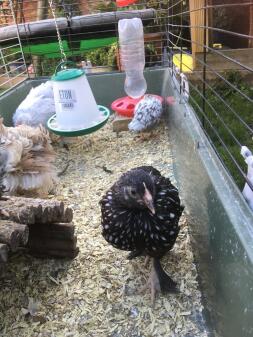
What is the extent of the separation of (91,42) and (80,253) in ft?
10.6

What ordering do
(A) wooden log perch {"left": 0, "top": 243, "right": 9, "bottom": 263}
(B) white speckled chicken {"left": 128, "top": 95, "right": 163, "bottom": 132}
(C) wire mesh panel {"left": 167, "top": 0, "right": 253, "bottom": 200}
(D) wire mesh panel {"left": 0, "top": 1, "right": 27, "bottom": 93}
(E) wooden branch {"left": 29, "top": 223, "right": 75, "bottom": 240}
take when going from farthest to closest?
(D) wire mesh panel {"left": 0, "top": 1, "right": 27, "bottom": 93}, (C) wire mesh panel {"left": 167, "top": 0, "right": 253, "bottom": 200}, (B) white speckled chicken {"left": 128, "top": 95, "right": 163, "bottom": 132}, (E) wooden branch {"left": 29, "top": 223, "right": 75, "bottom": 240}, (A) wooden log perch {"left": 0, "top": 243, "right": 9, "bottom": 263}

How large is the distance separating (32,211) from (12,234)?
0.22 m

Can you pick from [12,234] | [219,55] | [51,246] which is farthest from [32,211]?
[219,55]

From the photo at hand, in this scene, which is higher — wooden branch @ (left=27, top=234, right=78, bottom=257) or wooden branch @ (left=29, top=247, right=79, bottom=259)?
wooden branch @ (left=27, top=234, right=78, bottom=257)

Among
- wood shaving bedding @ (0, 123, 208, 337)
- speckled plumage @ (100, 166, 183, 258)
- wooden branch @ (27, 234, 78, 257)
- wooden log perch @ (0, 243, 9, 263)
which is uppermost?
wooden log perch @ (0, 243, 9, 263)

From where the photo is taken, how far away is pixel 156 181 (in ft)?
5.35

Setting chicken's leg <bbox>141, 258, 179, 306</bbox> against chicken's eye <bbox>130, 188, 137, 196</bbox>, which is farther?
chicken's leg <bbox>141, 258, 179, 306</bbox>

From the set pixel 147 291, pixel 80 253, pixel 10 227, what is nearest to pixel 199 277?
pixel 147 291

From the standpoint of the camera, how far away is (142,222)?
4.99ft

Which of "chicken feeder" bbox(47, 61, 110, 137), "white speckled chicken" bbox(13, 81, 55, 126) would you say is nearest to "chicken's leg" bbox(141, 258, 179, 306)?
"chicken feeder" bbox(47, 61, 110, 137)

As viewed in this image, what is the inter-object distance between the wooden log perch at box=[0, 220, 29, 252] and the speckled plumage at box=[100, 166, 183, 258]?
376 mm

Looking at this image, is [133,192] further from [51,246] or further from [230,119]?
[230,119]

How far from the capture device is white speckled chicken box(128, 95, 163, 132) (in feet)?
10.0

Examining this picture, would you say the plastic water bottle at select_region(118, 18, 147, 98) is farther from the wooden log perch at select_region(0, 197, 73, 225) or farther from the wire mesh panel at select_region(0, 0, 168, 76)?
the wooden log perch at select_region(0, 197, 73, 225)
